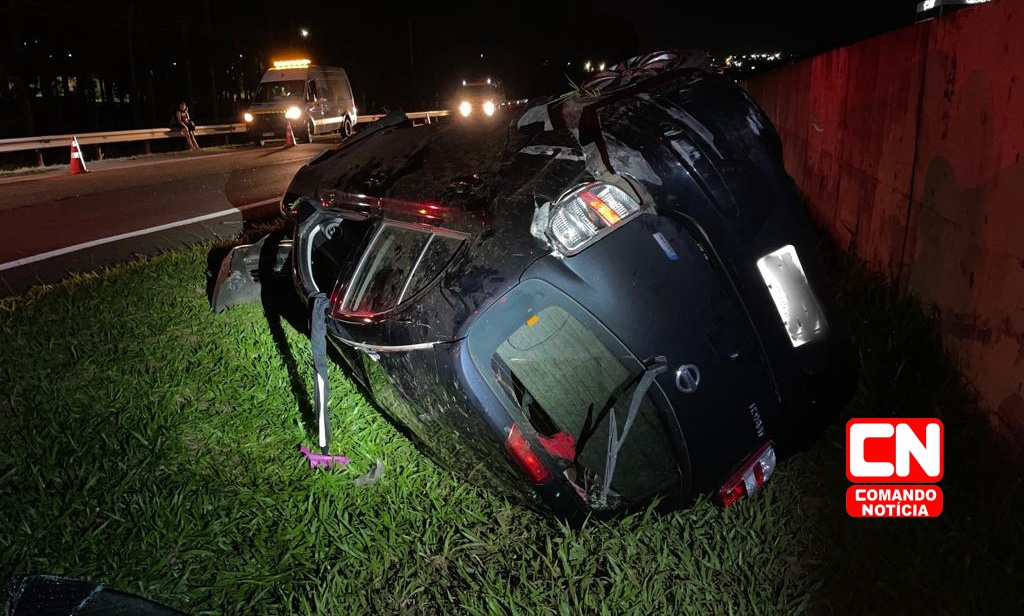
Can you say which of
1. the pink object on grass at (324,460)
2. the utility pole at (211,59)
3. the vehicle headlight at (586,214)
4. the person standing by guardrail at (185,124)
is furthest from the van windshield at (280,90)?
the vehicle headlight at (586,214)

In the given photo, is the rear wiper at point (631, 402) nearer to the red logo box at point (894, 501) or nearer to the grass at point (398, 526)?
the grass at point (398, 526)

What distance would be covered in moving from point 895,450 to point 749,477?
3.12ft

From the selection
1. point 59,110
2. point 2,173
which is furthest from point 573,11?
point 2,173

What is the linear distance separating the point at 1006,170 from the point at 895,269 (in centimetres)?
143

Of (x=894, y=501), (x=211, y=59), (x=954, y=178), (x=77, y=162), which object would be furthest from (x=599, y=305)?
(x=211, y=59)

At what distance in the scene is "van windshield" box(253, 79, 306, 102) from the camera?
66.3 feet

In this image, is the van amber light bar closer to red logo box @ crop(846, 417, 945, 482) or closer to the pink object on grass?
the pink object on grass

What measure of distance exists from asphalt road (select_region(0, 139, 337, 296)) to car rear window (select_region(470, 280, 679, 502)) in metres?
4.89

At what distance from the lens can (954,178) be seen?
3424 mm

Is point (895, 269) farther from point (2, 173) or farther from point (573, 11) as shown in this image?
point (573, 11)

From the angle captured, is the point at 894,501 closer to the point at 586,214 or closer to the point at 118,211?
the point at 586,214

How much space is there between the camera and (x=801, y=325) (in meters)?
2.71

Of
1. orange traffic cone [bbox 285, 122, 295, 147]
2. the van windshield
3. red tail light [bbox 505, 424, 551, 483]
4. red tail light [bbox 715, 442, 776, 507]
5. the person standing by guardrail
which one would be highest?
the van windshield

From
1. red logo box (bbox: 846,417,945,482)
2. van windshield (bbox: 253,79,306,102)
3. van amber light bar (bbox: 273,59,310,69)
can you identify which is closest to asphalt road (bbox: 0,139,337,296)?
red logo box (bbox: 846,417,945,482)
